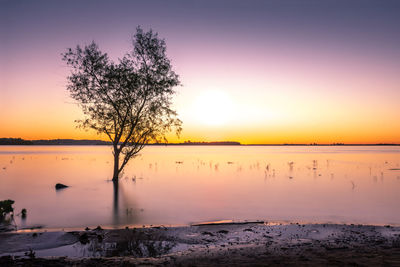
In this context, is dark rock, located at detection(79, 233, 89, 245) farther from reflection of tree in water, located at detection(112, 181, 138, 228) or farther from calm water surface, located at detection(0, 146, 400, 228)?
reflection of tree in water, located at detection(112, 181, 138, 228)

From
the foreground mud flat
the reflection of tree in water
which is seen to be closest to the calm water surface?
the reflection of tree in water

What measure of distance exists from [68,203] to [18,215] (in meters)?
4.82

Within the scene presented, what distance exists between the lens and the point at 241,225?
47.5ft

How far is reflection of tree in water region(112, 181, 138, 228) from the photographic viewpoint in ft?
56.6

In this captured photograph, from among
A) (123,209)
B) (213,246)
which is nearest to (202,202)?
(123,209)

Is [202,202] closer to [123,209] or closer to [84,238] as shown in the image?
[123,209]

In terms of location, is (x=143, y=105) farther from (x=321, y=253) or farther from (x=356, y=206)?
(x=321, y=253)

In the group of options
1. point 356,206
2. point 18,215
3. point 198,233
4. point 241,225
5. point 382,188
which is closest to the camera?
point 198,233

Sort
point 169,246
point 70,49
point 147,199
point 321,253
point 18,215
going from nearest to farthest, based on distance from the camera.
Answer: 1. point 321,253
2. point 169,246
3. point 18,215
4. point 147,199
5. point 70,49

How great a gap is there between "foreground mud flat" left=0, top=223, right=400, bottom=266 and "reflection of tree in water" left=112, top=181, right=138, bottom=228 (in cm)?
427

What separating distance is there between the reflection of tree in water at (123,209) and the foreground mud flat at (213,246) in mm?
4272

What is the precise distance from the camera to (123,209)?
809 inches

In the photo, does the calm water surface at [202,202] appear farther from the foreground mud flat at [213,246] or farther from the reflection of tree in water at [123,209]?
the foreground mud flat at [213,246]

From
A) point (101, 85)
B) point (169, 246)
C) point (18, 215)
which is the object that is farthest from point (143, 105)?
point (169, 246)
